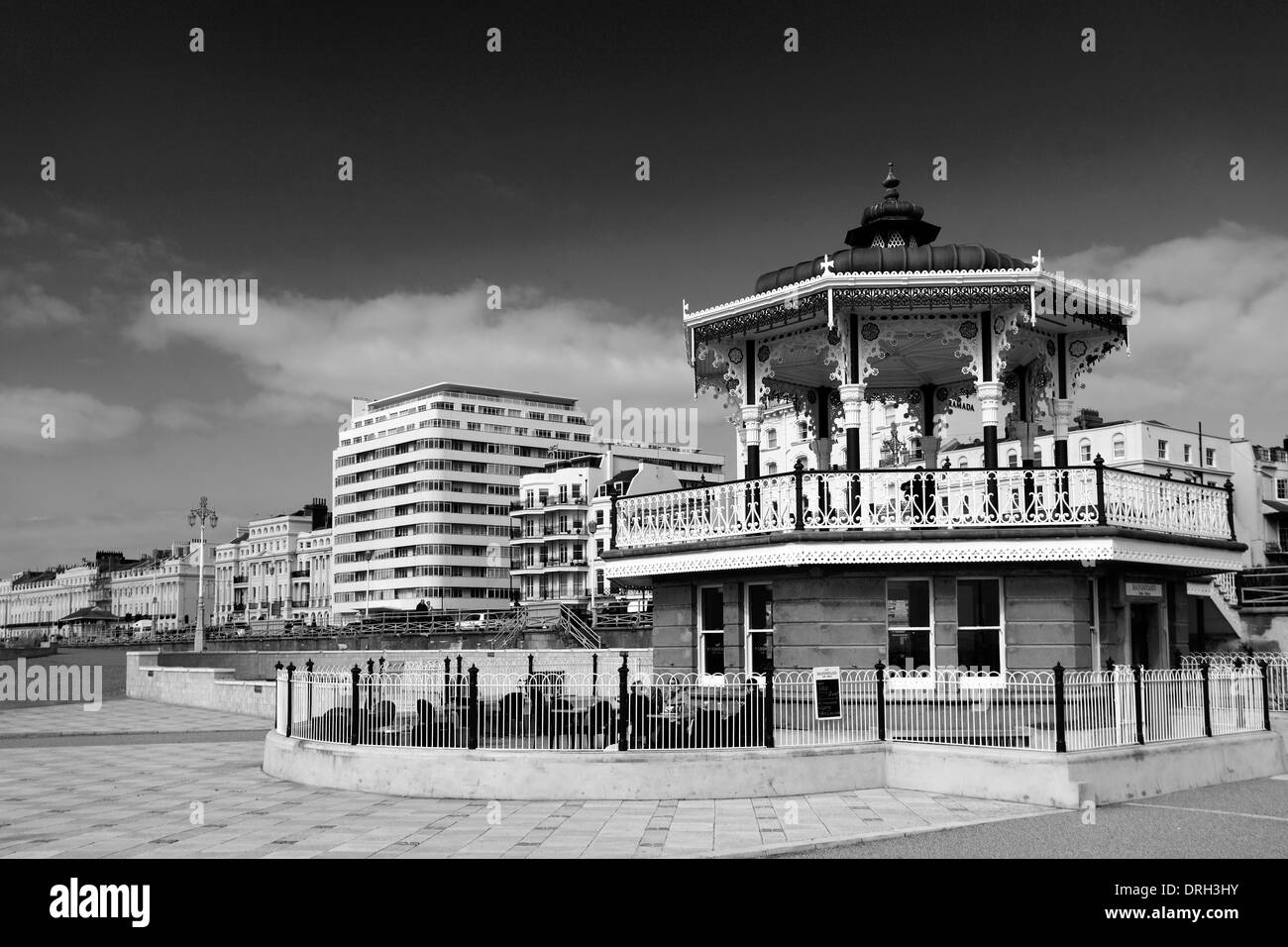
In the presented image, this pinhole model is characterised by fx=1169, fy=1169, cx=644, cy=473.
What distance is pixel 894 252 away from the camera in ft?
73.8

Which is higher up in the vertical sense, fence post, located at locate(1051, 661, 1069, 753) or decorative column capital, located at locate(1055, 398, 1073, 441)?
decorative column capital, located at locate(1055, 398, 1073, 441)

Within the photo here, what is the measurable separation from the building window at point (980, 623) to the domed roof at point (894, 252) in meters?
6.07

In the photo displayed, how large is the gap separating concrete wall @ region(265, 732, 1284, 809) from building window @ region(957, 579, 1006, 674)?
12.7ft

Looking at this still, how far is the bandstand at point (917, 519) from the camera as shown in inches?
798

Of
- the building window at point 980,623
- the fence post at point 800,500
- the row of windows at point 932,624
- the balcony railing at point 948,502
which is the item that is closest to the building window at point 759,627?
the row of windows at point 932,624

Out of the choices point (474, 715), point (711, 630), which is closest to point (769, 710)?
point (474, 715)

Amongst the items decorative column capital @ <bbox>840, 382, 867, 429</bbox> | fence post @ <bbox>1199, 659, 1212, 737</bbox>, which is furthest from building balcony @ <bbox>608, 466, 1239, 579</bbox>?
fence post @ <bbox>1199, 659, 1212, 737</bbox>

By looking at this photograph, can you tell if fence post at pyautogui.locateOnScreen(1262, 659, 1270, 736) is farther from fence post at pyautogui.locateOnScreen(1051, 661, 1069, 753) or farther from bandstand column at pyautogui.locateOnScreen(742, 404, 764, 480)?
bandstand column at pyautogui.locateOnScreen(742, 404, 764, 480)

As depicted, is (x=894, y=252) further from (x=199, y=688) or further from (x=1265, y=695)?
(x=199, y=688)

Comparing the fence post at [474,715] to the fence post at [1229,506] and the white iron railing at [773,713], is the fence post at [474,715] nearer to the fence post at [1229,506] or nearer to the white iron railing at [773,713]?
the white iron railing at [773,713]

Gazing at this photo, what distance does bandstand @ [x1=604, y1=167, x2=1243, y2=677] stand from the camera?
798 inches

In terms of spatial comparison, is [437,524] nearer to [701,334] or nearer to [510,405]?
[510,405]

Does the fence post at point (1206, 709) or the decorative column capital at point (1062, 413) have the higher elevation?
the decorative column capital at point (1062, 413)

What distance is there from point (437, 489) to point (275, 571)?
53983 millimetres
